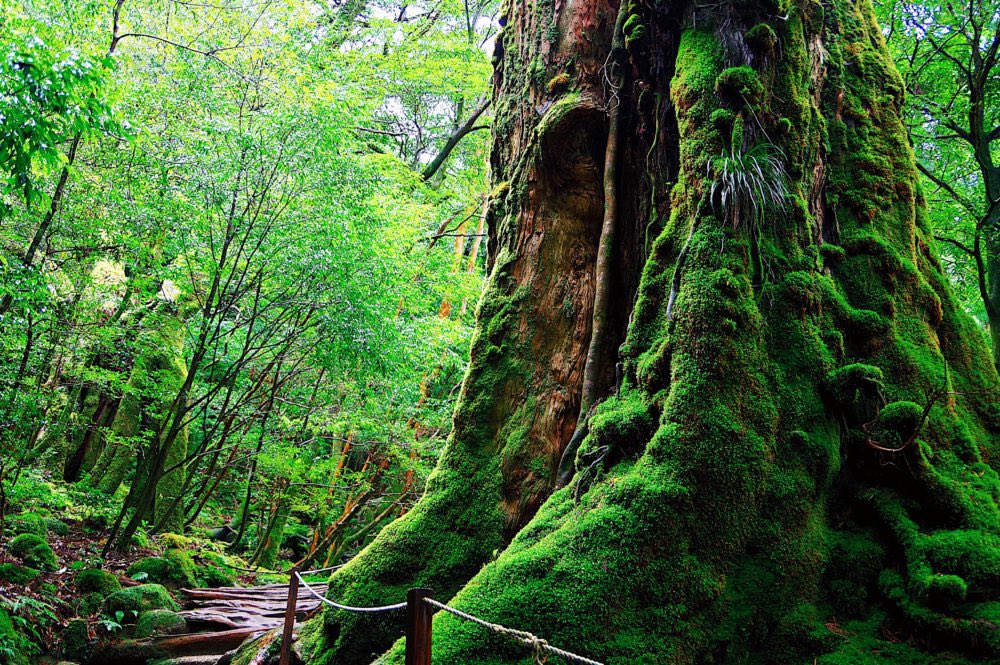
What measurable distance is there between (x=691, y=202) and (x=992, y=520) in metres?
2.28

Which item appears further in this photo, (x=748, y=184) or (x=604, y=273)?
(x=604, y=273)

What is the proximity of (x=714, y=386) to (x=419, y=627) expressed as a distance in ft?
6.25

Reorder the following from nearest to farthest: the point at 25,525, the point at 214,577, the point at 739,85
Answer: the point at 739,85, the point at 25,525, the point at 214,577

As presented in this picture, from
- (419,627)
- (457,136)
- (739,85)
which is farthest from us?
(457,136)

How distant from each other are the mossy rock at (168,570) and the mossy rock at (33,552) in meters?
1.03

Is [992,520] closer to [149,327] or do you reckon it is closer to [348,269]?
[348,269]

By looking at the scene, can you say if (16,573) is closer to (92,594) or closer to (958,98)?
(92,594)

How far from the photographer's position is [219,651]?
695cm

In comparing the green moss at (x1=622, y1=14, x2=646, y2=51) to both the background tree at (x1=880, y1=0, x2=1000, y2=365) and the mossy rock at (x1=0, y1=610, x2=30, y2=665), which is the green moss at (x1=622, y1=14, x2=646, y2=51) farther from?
the mossy rock at (x1=0, y1=610, x2=30, y2=665)

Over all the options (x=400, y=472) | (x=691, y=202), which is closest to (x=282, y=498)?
(x=400, y=472)

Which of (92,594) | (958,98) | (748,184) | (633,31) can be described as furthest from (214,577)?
(958,98)

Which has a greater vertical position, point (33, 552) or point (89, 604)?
point (33, 552)

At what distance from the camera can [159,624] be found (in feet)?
23.7

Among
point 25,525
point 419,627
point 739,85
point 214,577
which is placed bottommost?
point 214,577
